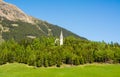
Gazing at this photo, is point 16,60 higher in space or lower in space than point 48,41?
lower

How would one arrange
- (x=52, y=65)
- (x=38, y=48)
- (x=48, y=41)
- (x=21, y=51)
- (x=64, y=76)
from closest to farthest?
(x=64, y=76), (x=52, y=65), (x=21, y=51), (x=38, y=48), (x=48, y=41)

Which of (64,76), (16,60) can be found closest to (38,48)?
(16,60)

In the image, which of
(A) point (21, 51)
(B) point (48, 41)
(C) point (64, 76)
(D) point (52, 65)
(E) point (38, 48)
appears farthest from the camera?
(B) point (48, 41)

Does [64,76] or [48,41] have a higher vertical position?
[48,41]

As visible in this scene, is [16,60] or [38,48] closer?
[16,60]

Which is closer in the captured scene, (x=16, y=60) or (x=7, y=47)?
(x=16, y=60)

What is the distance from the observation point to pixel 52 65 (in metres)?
155

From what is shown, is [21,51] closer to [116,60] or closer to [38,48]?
[38,48]

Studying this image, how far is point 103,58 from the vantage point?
171 metres

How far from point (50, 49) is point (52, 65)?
67.7 feet

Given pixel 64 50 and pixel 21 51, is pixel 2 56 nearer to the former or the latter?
pixel 21 51

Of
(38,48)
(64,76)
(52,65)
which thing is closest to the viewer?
(64,76)

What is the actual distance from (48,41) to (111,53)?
45.0 meters

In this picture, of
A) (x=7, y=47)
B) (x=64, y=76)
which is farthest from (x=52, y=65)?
(x=64, y=76)
